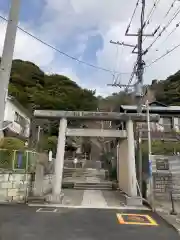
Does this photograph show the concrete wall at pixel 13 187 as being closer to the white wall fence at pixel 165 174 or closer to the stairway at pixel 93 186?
Result: the white wall fence at pixel 165 174

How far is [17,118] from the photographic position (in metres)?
27.8

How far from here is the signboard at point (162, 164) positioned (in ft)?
45.4

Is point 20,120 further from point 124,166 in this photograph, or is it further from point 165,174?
point 165,174

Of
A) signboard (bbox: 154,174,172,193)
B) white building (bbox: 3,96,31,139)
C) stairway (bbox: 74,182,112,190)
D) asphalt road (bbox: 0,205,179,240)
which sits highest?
white building (bbox: 3,96,31,139)

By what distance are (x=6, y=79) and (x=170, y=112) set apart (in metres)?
27.6

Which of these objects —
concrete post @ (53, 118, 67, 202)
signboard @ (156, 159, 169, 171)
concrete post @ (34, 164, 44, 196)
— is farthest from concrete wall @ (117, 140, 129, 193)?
concrete post @ (34, 164, 44, 196)

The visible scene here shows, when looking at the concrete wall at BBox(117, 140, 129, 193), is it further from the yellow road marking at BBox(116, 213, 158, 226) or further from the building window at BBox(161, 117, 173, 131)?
the building window at BBox(161, 117, 173, 131)

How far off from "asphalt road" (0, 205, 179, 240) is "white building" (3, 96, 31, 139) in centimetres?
1360

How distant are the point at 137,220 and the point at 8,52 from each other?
6921 mm

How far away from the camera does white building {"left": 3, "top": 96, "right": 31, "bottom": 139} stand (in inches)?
944

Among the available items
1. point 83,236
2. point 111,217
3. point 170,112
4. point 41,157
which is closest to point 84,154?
point 170,112

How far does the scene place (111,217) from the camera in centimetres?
945

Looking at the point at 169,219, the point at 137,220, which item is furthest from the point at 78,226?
the point at 169,219

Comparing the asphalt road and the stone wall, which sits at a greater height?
the stone wall
